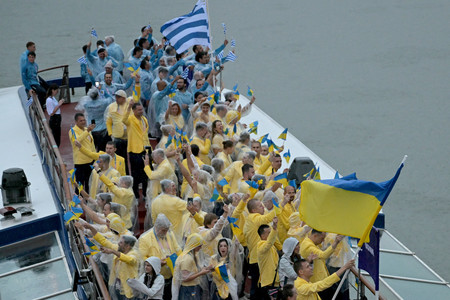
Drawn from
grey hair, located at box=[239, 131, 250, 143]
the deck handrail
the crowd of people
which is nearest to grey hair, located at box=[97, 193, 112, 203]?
the crowd of people

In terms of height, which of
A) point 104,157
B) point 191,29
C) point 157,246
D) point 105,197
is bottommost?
point 157,246

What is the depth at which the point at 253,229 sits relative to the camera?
31.8ft

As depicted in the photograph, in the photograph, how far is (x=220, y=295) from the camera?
29.9ft

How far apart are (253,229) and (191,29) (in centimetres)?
599

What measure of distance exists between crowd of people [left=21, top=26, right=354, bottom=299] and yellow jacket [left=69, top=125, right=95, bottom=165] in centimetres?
2

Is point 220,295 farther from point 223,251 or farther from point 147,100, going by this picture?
point 147,100

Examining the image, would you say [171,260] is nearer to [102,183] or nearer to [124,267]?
[124,267]

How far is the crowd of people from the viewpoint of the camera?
890 centimetres

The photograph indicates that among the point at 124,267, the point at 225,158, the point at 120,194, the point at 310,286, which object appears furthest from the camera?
the point at 225,158

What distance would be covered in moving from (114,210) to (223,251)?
1.79m

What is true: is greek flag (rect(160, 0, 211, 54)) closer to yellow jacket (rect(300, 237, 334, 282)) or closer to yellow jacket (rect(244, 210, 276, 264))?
yellow jacket (rect(244, 210, 276, 264))

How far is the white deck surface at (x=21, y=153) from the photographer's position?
40.8 feet

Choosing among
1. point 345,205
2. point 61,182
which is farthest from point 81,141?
point 345,205

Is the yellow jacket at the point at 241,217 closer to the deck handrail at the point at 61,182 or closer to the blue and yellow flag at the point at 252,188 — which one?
the blue and yellow flag at the point at 252,188
